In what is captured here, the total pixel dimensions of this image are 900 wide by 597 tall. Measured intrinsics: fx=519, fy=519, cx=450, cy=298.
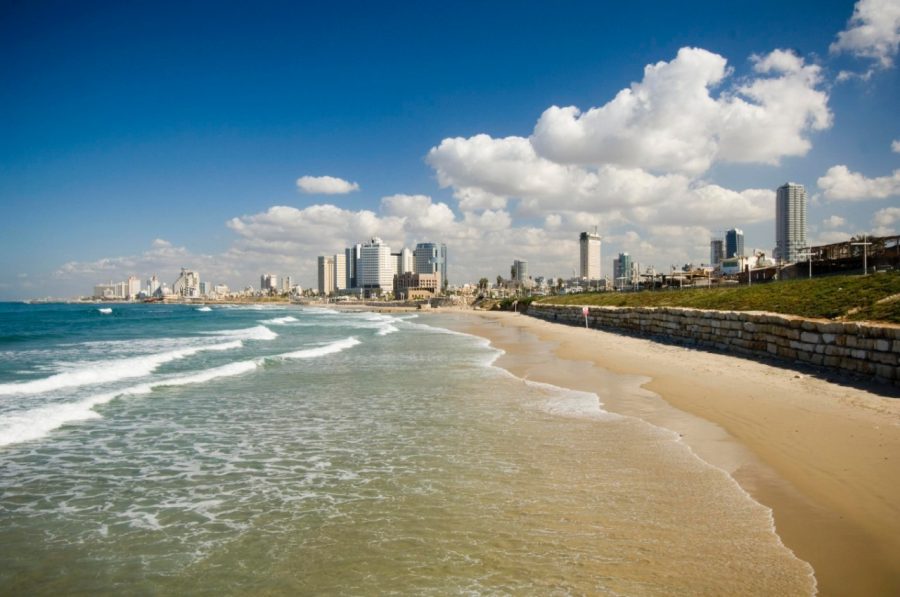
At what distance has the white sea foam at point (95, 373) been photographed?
1565cm

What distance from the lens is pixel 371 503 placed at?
6.36 meters

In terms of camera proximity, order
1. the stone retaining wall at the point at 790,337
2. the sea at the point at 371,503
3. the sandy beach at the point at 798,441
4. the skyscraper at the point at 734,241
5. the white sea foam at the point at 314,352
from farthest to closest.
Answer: the skyscraper at the point at 734,241 → the white sea foam at the point at 314,352 → the stone retaining wall at the point at 790,337 → the sandy beach at the point at 798,441 → the sea at the point at 371,503

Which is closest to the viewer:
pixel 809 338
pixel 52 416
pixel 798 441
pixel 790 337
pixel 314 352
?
pixel 798 441

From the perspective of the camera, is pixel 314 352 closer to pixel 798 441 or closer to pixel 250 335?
pixel 250 335

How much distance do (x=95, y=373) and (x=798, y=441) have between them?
20748 mm

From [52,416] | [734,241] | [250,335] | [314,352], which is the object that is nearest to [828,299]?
[314,352]

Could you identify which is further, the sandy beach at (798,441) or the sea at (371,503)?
the sandy beach at (798,441)

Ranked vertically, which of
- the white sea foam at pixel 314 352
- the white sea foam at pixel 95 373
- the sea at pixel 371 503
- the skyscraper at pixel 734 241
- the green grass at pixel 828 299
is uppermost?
the skyscraper at pixel 734 241

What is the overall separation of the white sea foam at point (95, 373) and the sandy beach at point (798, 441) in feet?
46.3

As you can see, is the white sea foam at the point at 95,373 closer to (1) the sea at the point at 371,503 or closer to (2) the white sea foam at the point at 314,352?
(1) the sea at the point at 371,503

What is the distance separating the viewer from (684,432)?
942 cm

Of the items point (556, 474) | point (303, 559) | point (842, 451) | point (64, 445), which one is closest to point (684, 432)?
point (842, 451)

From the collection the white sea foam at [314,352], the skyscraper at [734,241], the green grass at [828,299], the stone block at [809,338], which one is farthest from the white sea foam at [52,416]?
the skyscraper at [734,241]

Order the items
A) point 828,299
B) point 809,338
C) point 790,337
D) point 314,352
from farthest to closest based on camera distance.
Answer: point 314,352, point 828,299, point 790,337, point 809,338
